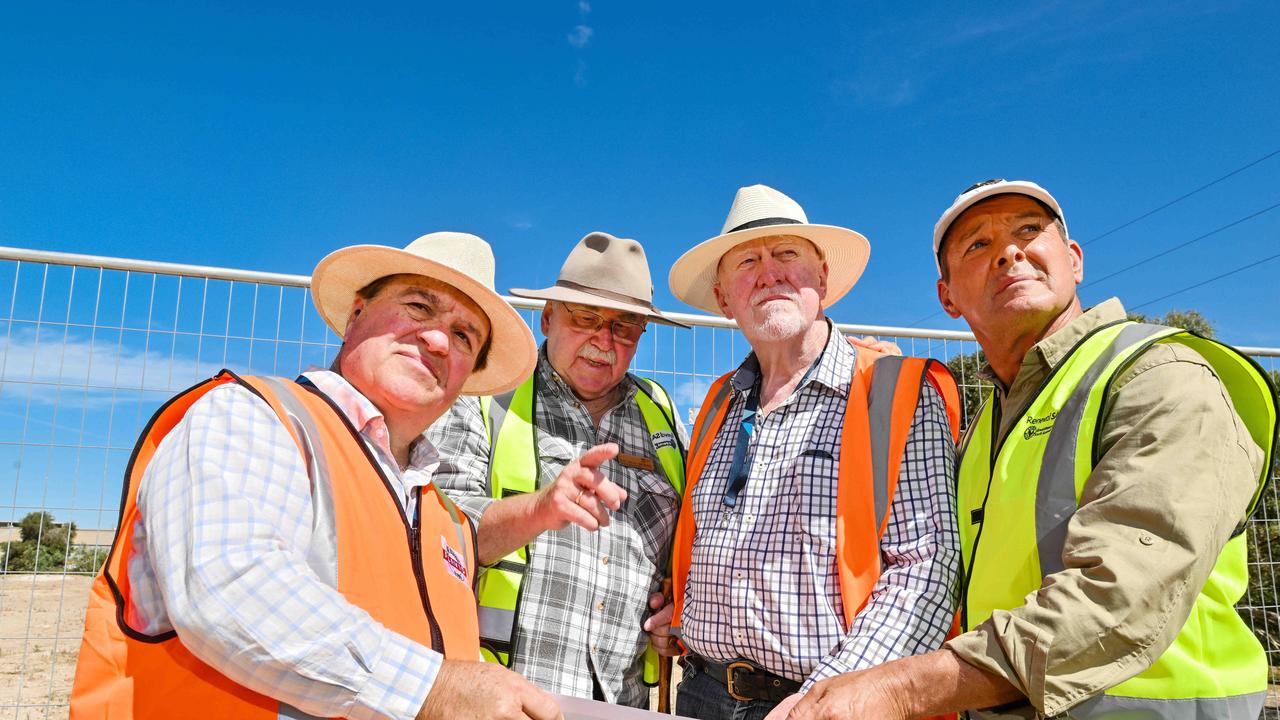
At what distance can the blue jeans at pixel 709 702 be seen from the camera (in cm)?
295

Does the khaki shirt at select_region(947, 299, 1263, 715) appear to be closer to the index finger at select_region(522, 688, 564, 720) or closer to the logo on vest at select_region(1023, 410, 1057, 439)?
the logo on vest at select_region(1023, 410, 1057, 439)

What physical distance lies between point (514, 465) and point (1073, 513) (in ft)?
7.02

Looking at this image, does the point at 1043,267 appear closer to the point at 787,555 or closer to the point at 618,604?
the point at 787,555

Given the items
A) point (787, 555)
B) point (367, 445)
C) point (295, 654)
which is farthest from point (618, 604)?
A: point (295, 654)

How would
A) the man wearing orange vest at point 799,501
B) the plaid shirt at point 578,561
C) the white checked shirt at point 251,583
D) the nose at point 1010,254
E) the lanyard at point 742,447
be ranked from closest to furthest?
the white checked shirt at point 251,583 → the man wearing orange vest at point 799,501 → the nose at point 1010,254 → the lanyard at point 742,447 → the plaid shirt at point 578,561

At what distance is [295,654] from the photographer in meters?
1.84

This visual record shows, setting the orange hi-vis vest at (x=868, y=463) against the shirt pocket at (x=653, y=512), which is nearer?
the orange hi-vis vest at (x=868, y=463)

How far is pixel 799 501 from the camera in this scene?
119 inches

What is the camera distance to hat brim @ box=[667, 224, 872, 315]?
3.54 m

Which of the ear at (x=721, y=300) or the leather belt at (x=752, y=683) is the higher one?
the ear at (x=721, y=300)

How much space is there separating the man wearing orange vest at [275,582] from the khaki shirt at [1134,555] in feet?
4.07

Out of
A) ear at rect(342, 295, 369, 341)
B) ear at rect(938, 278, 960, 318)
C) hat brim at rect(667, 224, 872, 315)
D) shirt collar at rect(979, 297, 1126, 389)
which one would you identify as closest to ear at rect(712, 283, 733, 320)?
hat brim at rect(667, 224, 872, 315)

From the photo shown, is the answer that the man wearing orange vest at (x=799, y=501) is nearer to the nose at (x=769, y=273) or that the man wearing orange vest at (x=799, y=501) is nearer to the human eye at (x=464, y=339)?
the nose at (x=769, y=273)

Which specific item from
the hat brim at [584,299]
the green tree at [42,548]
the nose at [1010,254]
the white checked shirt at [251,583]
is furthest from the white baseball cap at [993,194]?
the green tree at [42,548]
